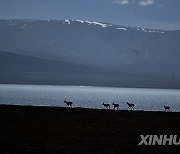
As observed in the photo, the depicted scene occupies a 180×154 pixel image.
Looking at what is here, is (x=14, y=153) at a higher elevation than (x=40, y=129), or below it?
below

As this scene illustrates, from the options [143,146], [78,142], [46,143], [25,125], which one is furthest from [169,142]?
[25,125]

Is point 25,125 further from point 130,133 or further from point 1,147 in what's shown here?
point 1,147

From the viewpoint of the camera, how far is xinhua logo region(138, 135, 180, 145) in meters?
20.8

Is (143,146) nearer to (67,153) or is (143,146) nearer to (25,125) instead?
(67,153)

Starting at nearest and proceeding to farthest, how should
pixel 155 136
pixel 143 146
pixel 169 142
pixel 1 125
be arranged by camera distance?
pixel 143 146, pixel 169 142, pixel 155 136, pixel 1 125

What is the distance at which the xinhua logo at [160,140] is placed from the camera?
2083 cm

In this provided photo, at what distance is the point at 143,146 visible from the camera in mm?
19859

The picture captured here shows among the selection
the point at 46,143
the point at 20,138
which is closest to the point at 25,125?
the point at 20,138

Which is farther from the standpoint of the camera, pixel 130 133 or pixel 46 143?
pixel 130 133

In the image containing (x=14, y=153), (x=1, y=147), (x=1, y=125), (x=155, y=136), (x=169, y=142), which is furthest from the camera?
(x=1, y=125)

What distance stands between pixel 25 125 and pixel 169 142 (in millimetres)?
10593

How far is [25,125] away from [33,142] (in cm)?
792

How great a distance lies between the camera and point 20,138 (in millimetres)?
21516

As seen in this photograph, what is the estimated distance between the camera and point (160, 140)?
21.8 meters
